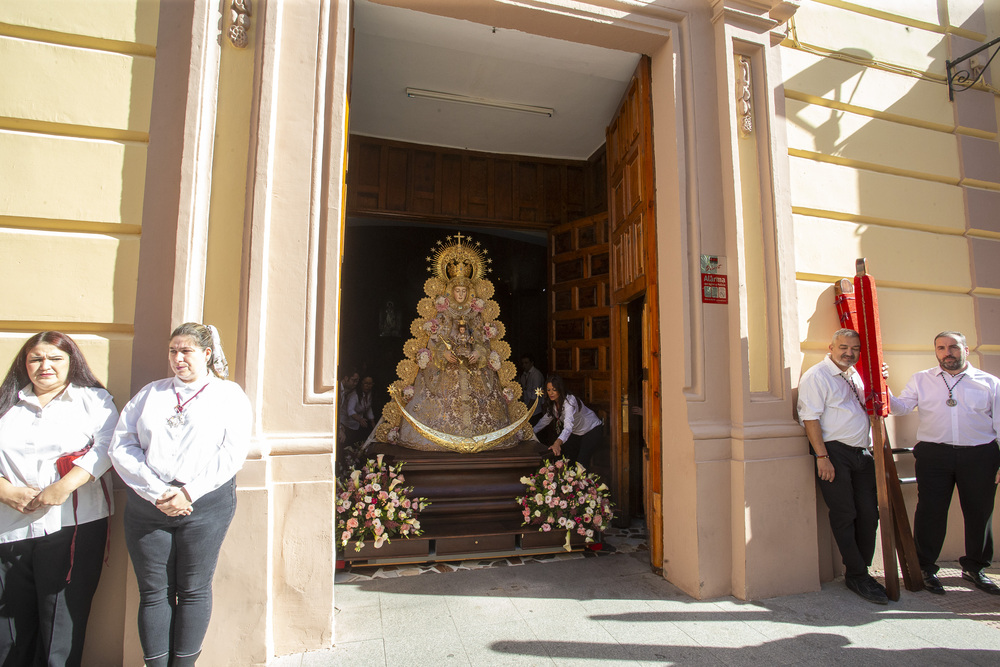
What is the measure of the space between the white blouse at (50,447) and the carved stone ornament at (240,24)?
85.9 inches

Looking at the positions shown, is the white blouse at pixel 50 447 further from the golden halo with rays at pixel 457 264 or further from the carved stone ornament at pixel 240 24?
the golden halo with rays at pixel 457 264

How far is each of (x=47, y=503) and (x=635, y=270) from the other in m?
4.32

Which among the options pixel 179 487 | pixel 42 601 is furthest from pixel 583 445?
pixel 42 601

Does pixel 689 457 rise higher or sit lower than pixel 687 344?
lower

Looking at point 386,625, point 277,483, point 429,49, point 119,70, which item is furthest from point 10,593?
point 429,49

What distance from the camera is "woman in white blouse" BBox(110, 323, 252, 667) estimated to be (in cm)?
238

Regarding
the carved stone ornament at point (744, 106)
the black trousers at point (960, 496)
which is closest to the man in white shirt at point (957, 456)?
the black trousers at point (960, 496)

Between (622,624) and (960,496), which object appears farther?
(960,496)

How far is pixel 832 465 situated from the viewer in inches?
147

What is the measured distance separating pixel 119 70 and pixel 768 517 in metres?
4.99

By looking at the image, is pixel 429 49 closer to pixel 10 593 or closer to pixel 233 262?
pixel 233 262

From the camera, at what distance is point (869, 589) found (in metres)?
3.63

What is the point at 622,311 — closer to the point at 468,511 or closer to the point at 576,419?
the point at 576,419

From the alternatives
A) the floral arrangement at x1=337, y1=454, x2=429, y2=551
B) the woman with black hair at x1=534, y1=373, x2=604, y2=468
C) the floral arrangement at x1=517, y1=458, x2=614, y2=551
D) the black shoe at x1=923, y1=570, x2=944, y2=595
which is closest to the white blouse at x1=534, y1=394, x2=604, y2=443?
the woman with black hair at x1=534, y1=373, x2=604, y2=468
